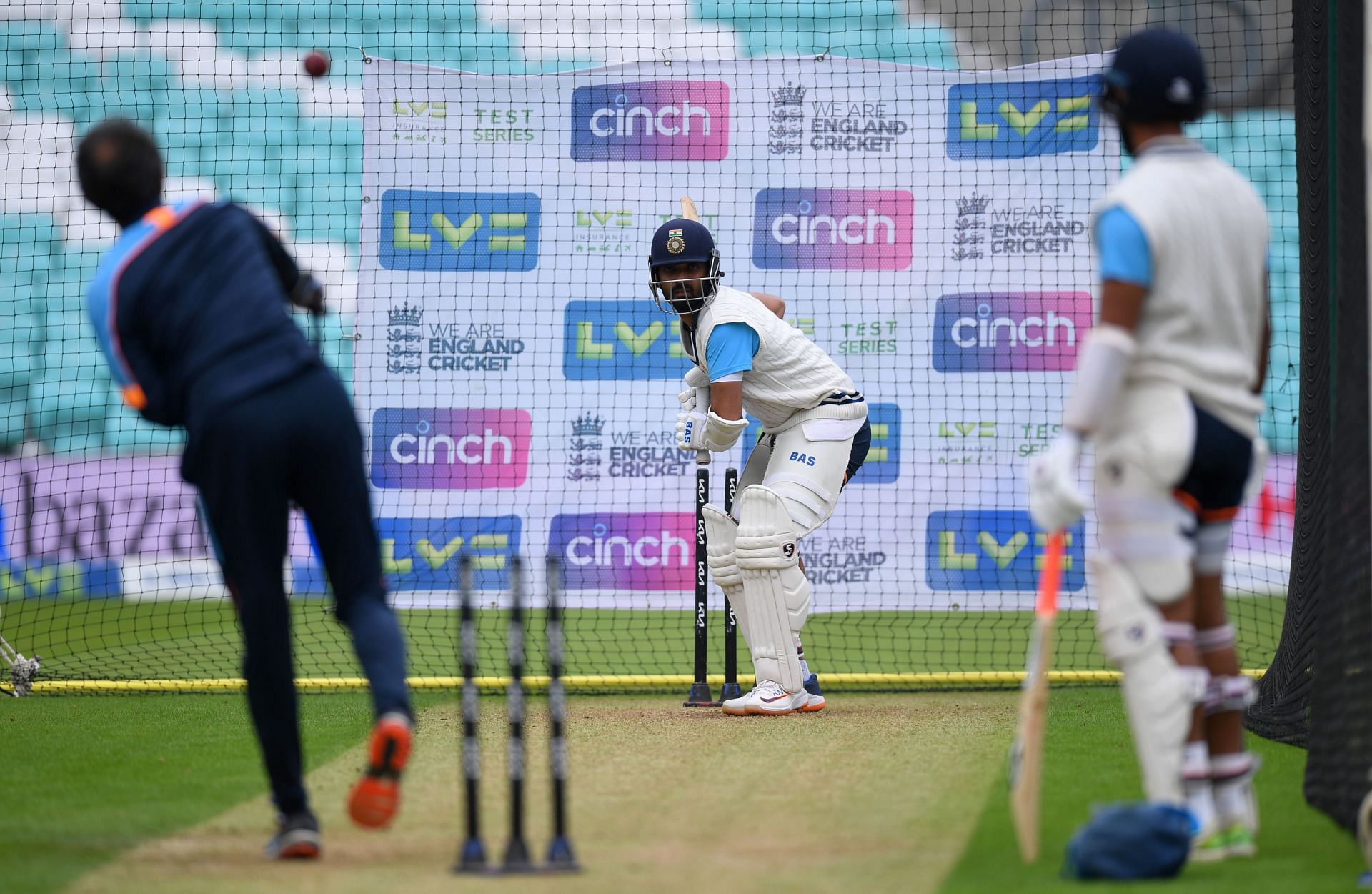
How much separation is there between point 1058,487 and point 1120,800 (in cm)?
153

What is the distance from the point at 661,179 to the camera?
9055 mm

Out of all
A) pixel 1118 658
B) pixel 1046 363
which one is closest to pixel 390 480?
pixel 1046 363

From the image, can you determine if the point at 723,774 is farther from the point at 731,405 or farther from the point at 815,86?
the point at 815,86

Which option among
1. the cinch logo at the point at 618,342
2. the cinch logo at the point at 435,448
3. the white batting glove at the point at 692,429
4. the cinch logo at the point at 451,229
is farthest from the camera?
the cinch logo at the point at 618,342

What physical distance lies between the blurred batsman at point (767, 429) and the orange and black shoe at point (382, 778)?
9.84 feet

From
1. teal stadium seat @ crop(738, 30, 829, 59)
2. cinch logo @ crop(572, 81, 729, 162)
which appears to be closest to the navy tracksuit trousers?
cinch logo @ crop(572, 81, 729, 162)

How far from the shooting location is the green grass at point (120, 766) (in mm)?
4258

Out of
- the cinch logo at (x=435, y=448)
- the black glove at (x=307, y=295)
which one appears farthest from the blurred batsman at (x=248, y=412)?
the cinch logo at (x=435, y=448)

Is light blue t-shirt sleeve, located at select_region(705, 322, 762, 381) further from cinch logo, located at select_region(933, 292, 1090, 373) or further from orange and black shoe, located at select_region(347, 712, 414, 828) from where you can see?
orange and black shoe, located at select_region(347, 712, 414, 828)

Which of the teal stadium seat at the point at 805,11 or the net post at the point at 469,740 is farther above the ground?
the teal stadium seat at the point at 805,11

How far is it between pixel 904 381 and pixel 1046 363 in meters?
0.81

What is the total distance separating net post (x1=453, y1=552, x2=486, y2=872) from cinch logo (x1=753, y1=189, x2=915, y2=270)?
5.67 meters

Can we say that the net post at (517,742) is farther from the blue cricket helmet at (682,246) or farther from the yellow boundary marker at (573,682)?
the yellow boundary marker at (573,682)

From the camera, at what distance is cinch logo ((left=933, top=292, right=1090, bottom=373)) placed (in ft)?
28.9
